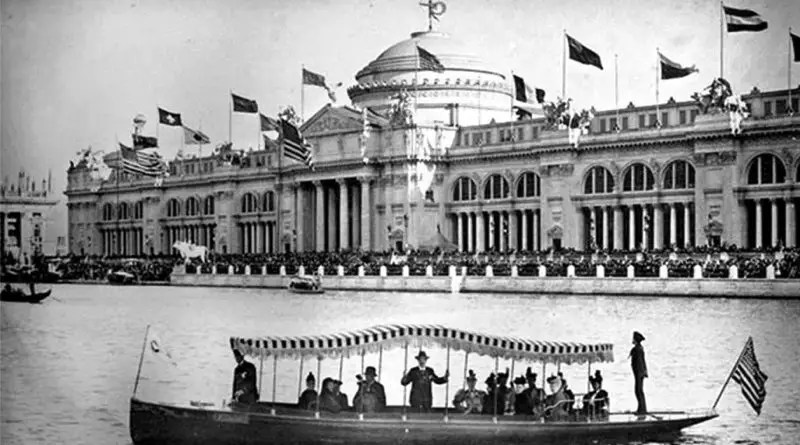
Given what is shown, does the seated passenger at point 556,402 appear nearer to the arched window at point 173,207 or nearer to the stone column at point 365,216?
the stone column at point 365,216

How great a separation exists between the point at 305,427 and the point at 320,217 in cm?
6666

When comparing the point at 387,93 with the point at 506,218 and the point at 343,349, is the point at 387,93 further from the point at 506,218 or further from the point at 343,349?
the point at 343,349

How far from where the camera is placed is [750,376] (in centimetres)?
2634

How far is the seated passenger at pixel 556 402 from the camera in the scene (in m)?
26.1

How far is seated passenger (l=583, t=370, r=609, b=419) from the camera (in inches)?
1043

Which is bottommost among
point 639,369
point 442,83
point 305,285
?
point 639,369

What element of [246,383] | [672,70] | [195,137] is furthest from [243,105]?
[246,383]

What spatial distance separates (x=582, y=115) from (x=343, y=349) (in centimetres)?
5289

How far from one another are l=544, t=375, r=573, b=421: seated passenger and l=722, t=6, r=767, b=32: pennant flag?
23001 millimetres

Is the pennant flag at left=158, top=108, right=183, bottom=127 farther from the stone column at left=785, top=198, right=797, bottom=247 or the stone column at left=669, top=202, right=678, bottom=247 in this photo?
the stone column at left=785, top=198, right=797, bottom=247

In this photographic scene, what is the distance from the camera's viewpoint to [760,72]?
62.1m

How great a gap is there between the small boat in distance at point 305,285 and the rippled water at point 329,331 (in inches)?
33.5

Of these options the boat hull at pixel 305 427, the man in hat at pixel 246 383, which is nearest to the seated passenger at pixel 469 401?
the boat hull at pixel 305 427

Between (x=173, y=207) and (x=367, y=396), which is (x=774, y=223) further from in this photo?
(x=367, y=396)
